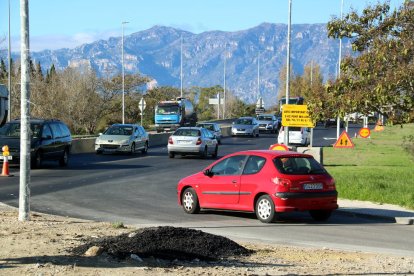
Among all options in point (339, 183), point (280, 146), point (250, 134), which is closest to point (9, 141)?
point (280, 146)

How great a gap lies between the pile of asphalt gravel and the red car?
448 centimetres

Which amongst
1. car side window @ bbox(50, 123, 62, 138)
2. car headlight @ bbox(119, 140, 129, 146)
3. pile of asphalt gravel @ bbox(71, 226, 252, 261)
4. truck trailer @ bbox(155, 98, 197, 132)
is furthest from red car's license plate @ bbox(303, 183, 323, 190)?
truck trailer @ bbox(155, 98, 197, 132)

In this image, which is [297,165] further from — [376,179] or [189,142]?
[189,142]

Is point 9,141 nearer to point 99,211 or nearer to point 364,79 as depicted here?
point 99,211

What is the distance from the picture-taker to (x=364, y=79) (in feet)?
64.1

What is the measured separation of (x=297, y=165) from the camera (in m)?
14.9

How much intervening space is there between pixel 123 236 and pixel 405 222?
7.45 m

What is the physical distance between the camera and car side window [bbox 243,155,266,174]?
1505 centimetres

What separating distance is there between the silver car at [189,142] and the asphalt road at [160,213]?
24.1ft

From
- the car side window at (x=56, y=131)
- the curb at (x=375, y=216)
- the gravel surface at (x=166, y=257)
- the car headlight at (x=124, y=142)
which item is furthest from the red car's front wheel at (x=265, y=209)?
the car headlight at (x=124, y=142)

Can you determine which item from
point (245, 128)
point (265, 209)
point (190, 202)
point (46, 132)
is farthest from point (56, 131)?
point (245, 128)

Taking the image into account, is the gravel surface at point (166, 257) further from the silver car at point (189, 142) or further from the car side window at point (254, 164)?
the silver car at point (189, 142)

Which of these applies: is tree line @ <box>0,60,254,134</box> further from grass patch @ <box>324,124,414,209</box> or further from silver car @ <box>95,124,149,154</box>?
grass patch @ <box>324,124,414,209</box>

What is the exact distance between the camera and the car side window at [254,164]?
15047 millimetres
